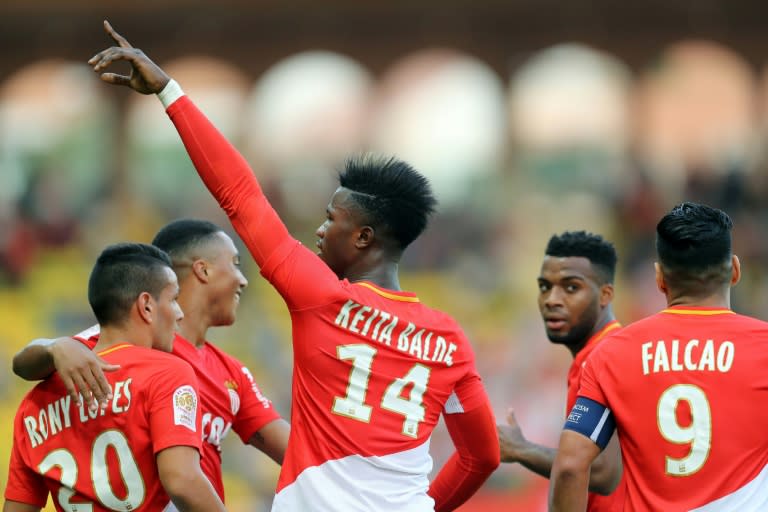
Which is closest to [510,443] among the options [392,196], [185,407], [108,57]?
[392,196]

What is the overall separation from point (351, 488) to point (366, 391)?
39 centimetres

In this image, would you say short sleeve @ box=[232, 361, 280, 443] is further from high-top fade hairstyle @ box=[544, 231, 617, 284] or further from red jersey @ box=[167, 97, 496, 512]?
high-top fade hairstyle @ box=[544, 231, 617, 284]

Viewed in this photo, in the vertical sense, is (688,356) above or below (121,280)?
below

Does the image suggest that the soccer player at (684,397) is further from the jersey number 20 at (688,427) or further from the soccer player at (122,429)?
the soccer player at (122,429)

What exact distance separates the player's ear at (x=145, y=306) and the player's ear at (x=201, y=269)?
85 cm

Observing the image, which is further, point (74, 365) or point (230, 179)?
point (230, 179)

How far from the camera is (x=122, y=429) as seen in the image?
4359mm

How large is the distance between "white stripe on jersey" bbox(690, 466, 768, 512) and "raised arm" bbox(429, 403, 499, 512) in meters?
1.05

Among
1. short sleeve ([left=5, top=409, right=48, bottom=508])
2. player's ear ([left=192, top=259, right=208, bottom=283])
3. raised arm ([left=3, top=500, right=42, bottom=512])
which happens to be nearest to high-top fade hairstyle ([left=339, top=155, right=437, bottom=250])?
player's ear ([left=192, top=259, right=208, bottom=283])

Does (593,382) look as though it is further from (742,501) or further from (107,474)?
(107,474)

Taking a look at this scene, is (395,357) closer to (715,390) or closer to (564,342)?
(715,390)

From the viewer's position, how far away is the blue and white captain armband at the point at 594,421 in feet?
14.5

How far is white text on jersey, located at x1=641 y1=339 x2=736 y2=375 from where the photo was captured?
4301mm

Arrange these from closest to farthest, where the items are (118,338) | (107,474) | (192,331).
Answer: (107,474) < (118,338) < (192,331)
